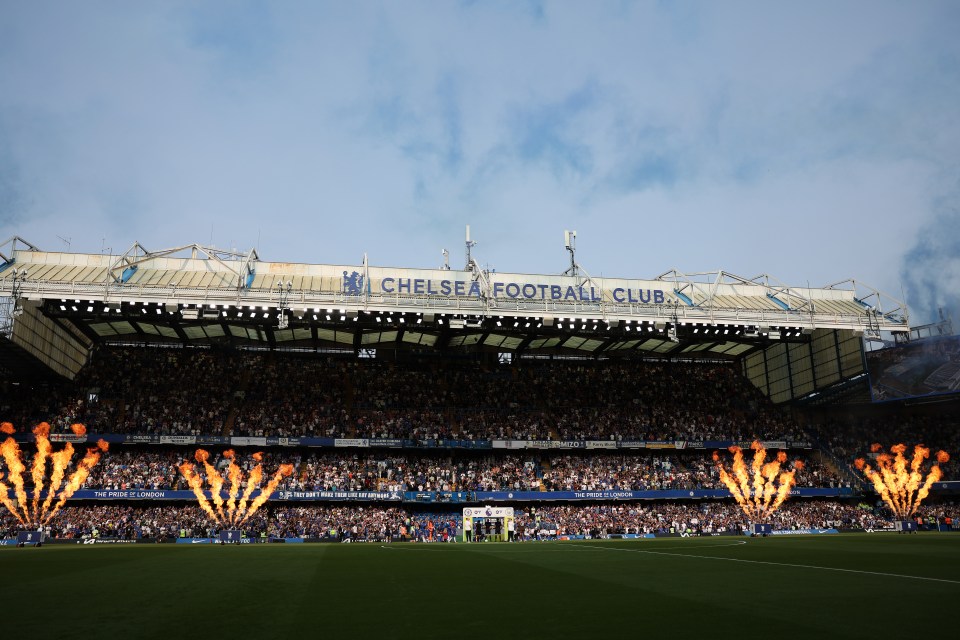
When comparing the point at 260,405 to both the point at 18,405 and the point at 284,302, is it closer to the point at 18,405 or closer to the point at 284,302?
the point at 284,302

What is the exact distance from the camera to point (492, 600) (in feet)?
38.1

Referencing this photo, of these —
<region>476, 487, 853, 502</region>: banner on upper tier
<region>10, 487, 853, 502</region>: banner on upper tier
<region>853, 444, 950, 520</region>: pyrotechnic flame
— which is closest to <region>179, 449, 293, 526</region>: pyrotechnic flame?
<region>10, 487, 853, 502</region>: banner on upper tier

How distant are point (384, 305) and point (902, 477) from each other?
43435 mm

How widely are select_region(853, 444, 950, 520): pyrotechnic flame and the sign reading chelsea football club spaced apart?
2277 cm

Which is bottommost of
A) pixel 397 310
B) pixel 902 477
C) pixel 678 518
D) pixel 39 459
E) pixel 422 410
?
pixel 678 518

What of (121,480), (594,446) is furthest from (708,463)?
(121,480)

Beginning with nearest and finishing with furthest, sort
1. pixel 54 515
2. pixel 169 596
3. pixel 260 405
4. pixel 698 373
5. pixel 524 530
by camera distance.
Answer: pixel 169 596 → pixel 54 515 → pixel 524 530 → pixel 260 405 → pixel 698 373

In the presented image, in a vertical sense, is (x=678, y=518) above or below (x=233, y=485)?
below

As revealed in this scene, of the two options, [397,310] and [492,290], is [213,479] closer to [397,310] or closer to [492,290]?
[397,310]

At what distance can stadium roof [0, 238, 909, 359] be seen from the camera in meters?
46.1

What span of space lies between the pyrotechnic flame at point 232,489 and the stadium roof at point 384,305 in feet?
35.5

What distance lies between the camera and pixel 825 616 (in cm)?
930

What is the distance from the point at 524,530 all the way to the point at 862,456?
102ft

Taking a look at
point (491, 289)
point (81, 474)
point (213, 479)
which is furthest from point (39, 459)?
point (491, 289)
